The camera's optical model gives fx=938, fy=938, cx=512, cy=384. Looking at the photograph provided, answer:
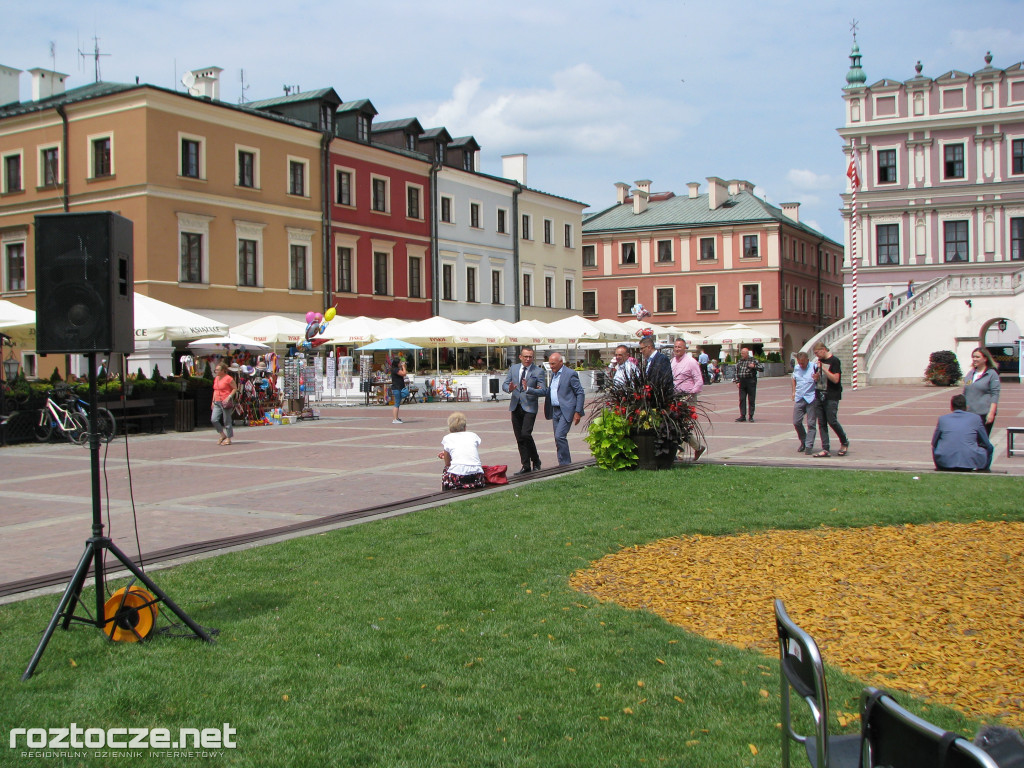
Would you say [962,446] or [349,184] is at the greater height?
[349,184]

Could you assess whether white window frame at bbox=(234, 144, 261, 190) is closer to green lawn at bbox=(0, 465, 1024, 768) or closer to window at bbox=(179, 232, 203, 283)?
window at bbox=(179, 232, 203, 283)

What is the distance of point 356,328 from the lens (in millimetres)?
33844

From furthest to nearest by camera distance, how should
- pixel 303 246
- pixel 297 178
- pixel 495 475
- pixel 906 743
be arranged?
pixel 303 246
pixel 297 178
pixel 495 475
pixel 906 743

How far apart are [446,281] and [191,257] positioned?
1509cm

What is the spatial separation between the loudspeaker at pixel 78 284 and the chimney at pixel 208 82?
115 ft

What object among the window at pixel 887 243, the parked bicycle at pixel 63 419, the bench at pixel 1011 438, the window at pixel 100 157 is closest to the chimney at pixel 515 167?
the window at pixel 887 243

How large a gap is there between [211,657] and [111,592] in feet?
5.94

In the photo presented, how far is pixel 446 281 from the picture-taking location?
46.2m

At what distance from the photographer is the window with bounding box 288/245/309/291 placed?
37750mm

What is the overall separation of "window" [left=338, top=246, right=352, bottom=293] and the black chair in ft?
124

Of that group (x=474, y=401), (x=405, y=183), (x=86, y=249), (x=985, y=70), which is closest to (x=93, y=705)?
(x=86, y=249)

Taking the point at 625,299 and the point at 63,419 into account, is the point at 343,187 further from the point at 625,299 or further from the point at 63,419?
the point at 625,299

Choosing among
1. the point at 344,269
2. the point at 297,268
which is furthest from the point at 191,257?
the point at 344,269

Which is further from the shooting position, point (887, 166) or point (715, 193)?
point (715, 193)
